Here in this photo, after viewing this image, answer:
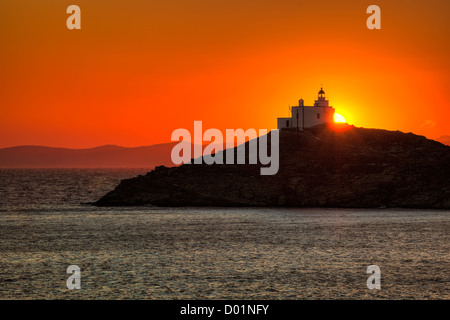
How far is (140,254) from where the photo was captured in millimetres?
39781

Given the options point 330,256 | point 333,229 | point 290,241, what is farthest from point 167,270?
point 333,229

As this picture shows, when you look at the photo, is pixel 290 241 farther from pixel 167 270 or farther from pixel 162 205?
pixel 162 205

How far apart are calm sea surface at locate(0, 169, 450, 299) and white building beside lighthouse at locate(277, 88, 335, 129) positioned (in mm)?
47122

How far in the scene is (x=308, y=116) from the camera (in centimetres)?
11612

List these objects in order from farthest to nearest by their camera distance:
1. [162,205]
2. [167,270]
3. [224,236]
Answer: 1. [162,205]
2. [224,236]
3. [167,270]

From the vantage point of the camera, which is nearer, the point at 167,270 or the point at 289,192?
the point at 167,270

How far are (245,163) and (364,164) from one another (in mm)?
18583

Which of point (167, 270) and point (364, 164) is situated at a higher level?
point (364, 164)

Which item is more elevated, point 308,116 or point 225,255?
point 308,116

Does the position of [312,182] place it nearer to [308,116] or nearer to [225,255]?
[308,116]

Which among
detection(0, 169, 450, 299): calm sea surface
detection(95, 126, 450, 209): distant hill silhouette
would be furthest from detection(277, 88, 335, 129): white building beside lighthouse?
detection(0, 169, 450, 299): calm sea surface

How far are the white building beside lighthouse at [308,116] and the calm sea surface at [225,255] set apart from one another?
47122 mm

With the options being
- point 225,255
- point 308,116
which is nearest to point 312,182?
point 308,116

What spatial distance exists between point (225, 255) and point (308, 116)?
262ft
